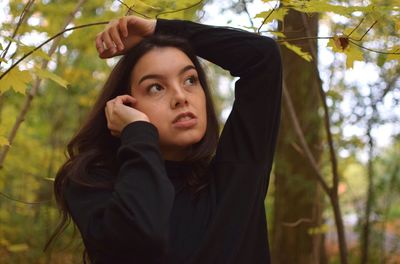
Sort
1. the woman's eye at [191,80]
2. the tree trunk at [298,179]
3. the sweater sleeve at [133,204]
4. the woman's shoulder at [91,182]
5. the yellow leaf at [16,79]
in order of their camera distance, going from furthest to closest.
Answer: the tree trunk at [298,179], the yellow leaf at [16,79], the woman's eye at [191,80], the woman's shoulder at [91,182], the sweater sleeve at [133,204]

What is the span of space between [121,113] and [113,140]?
0.86ft

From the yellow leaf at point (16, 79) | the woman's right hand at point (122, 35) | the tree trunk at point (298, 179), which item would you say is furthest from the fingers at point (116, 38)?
the tree trunk at point (298, 179)

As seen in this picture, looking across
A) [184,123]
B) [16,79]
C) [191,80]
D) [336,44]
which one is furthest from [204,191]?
[16,79]

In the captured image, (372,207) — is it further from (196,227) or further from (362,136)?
(196,227)

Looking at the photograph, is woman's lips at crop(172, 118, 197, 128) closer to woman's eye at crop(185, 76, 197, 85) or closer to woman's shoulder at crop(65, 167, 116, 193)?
woman's eye at crop(185, 76, 197, 85)

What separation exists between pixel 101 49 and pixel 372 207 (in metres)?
3.74

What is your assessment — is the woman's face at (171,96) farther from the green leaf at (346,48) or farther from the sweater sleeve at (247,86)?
the green leaf at (346,48)

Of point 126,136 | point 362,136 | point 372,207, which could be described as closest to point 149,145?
point 126,136

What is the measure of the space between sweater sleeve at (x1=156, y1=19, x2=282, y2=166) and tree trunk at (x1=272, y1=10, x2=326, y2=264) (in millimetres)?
2133

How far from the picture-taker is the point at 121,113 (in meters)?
1.65

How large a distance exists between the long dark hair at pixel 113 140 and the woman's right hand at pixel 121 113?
0.11 meters

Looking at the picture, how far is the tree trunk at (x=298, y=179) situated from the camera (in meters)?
3.95

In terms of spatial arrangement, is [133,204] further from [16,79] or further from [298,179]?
[298,179]

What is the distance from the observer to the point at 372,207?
492cm
